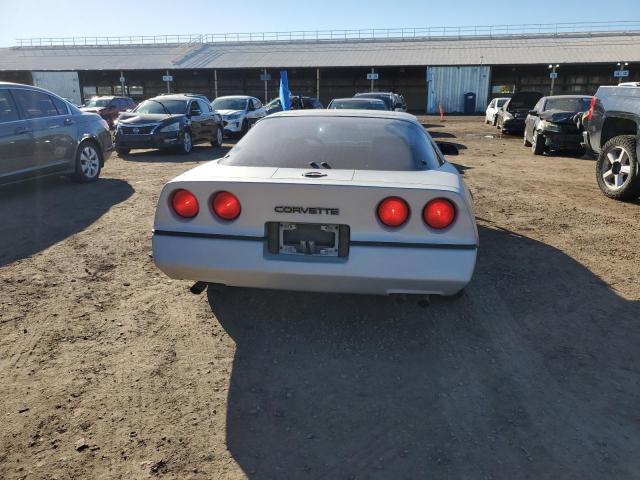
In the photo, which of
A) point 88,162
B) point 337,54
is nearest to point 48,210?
point 88,162

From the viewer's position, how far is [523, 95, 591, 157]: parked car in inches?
514

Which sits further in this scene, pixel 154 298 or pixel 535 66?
pixel 535 66

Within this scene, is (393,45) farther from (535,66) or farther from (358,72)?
A: (535,66)

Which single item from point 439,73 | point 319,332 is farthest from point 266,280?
point 439,73

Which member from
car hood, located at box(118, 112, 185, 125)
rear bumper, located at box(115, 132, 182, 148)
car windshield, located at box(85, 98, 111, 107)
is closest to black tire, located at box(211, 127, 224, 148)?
car hood, located at box(118, 112, 185, 125)

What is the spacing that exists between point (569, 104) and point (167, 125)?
10.9 meters

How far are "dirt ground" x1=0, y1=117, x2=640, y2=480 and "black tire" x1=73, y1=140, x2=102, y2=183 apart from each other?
12.4 ft

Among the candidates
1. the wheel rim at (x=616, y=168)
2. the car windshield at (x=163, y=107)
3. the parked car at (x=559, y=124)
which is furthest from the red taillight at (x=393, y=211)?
the car windshield at (x=163, y=107)

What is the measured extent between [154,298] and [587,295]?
3576mm

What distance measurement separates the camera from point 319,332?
11.7 feet

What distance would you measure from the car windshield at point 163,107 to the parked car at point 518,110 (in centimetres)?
1214

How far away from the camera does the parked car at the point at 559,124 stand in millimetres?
13062

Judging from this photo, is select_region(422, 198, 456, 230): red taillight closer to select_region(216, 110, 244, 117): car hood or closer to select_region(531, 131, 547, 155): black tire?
select_region(531, 131, 547, 155): black tire

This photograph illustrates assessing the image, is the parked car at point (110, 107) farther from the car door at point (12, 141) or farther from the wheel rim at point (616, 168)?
the wheel rim at point (616, 168)
